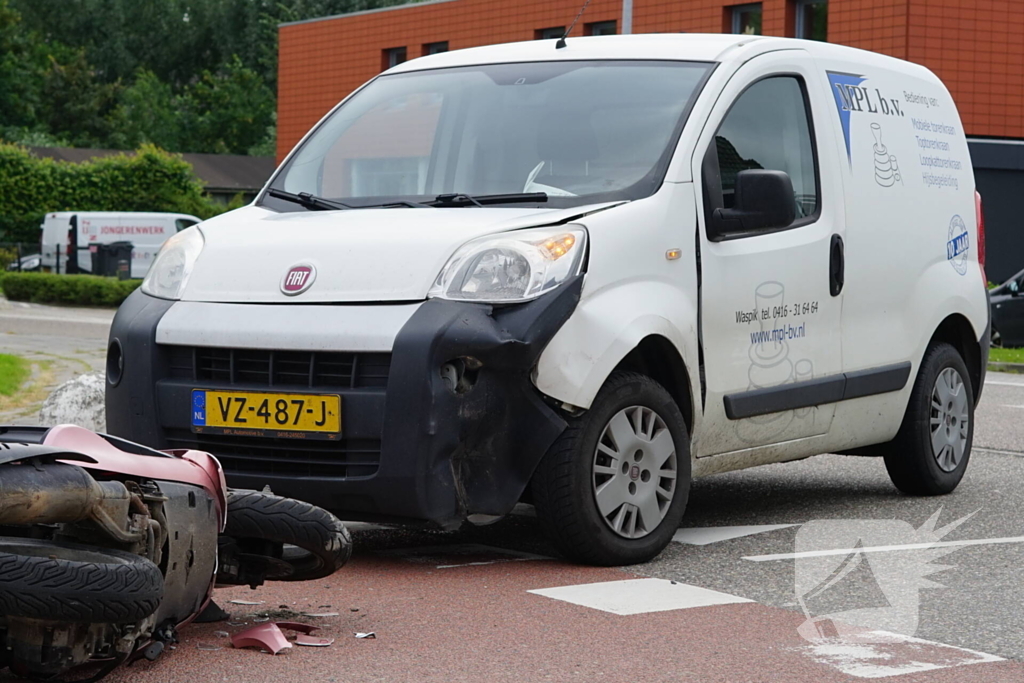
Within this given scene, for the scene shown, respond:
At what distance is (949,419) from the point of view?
7.66m

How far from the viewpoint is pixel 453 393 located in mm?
5121

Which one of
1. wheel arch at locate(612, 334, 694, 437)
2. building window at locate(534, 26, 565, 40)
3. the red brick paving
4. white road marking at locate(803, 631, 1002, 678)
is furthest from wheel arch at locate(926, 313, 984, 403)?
building window at locate(534, 26, 565, 40)

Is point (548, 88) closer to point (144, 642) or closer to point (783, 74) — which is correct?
point (783, 74)

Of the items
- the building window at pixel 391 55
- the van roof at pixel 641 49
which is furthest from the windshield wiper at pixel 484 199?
the building window at pixel 391 55

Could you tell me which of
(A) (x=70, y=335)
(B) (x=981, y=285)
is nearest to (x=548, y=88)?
(B) (x=981, y=285)

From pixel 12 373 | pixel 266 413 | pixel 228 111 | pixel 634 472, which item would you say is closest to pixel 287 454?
pixel 266 413

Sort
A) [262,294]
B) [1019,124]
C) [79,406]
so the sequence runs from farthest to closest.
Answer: [1019,124] < [79,406] < [262,294]

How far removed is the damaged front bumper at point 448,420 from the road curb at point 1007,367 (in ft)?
52.5

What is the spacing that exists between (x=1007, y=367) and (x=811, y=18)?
16208 mm

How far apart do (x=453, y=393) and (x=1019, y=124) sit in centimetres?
3062

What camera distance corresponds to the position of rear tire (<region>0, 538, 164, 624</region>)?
135 inches

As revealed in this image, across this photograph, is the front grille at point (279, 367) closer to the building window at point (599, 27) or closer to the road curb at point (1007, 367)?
the road curb at point (1007, 367)

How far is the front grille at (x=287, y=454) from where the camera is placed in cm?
524

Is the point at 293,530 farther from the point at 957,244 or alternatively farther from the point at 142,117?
the point at 142,117
